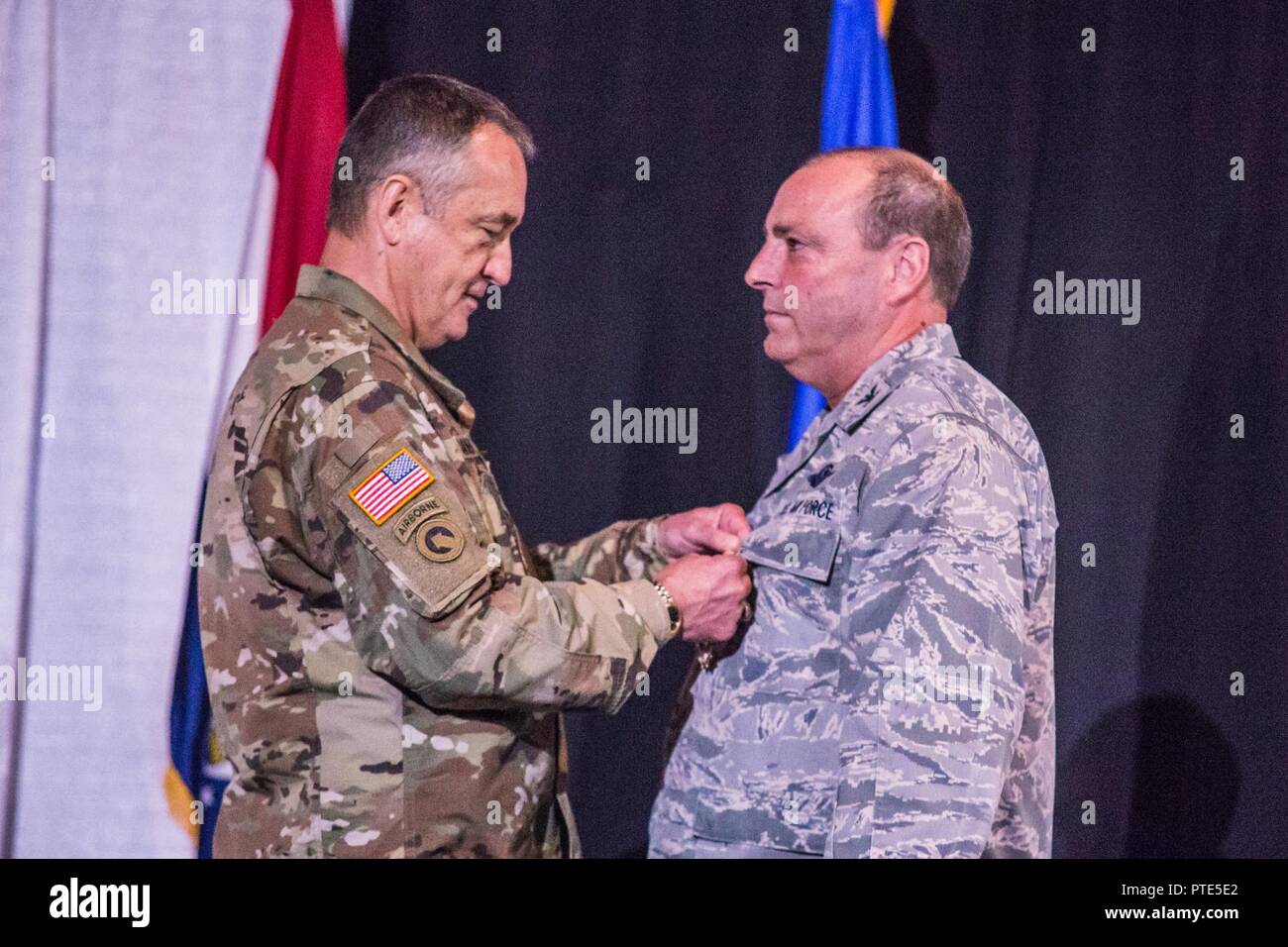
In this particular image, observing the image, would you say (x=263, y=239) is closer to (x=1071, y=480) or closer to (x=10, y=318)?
(x=10, y=318)

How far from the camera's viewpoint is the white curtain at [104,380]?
271cm

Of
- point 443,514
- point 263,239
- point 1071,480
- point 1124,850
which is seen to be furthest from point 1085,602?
point 263,239

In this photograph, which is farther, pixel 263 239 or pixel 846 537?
pixel 263 239

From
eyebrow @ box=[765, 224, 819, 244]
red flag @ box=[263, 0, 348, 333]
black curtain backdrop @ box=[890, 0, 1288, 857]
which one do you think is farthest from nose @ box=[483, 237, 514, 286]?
black curtain backdrop @ box=[890, 0, 1288, 857]

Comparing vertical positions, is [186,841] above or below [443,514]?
below

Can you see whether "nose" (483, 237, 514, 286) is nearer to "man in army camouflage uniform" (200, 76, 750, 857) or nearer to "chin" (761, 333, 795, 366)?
"man in army camouflage uniform" (200, 76, 750, 857)

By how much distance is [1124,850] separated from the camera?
296 cm

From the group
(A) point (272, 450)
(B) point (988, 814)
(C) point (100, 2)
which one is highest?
(C) point (100, 2)

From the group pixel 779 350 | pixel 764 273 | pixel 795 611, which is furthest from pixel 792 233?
pixel 795 611

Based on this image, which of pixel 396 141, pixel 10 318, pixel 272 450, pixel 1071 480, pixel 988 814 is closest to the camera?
pixel 988 814

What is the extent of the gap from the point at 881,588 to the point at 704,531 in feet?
1.56

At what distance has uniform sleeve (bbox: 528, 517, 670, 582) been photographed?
2.41 m

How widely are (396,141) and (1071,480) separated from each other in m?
1.68

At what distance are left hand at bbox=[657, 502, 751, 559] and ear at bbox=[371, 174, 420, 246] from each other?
27.0 inches
